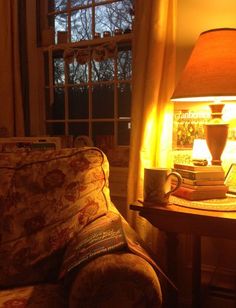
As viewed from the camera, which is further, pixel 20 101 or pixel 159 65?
pixel 20 101

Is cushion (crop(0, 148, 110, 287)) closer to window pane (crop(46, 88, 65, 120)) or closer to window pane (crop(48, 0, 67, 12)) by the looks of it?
window pane (crop(46, 88, 65, 120))

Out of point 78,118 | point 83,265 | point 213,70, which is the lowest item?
point 83,265

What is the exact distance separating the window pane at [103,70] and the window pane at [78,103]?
0.44ft

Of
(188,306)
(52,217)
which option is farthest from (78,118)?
(188,306)

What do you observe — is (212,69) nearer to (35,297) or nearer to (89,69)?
(35,297)

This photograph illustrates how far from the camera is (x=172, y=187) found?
1480 millimetres

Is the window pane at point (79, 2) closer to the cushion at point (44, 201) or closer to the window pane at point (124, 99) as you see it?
the window pane at point (124, 99)

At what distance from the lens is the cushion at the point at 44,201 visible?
136 centimetres

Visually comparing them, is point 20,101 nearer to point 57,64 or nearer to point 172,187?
point 57,64

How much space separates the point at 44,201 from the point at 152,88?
2.53 ft

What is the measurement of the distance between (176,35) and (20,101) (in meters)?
1.17

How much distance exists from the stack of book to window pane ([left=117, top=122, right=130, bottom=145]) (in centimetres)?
97

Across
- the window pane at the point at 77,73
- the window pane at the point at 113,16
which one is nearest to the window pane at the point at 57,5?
the window pane at the point at 113,16

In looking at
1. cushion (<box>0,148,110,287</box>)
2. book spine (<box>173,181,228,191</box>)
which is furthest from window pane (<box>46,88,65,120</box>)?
book spine (<box>173,181,228,191</box>)
